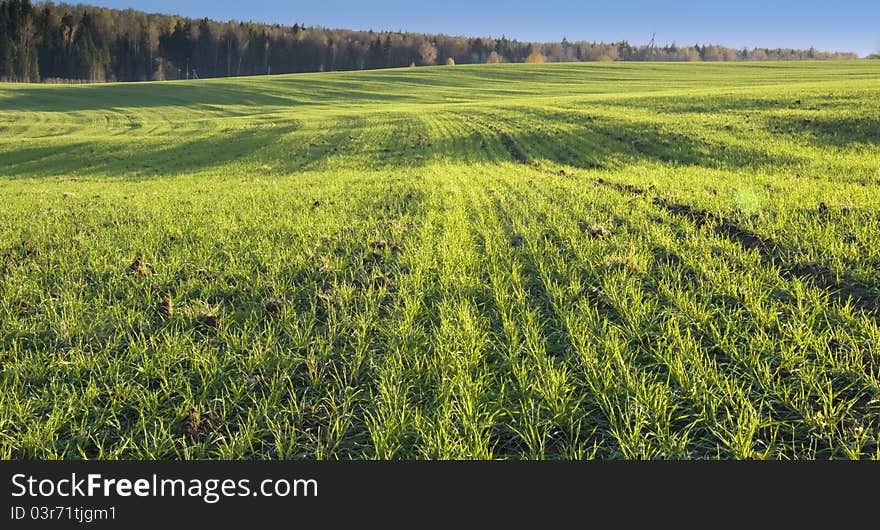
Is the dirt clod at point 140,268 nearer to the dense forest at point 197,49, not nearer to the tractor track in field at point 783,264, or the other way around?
the tractor track in field at point 783,264

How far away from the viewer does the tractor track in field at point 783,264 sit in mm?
4934

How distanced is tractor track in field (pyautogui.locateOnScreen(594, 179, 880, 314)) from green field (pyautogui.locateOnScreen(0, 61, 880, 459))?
0.05 metres

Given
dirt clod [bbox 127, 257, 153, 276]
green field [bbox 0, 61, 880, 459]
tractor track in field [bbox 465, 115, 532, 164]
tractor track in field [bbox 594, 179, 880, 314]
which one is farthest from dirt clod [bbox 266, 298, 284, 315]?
tractor track in field [bbox 465, 115, 532, 164]

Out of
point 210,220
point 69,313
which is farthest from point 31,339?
point 210,220

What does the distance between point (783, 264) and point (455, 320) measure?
4344mm

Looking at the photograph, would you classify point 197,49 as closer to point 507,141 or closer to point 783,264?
point 507,141

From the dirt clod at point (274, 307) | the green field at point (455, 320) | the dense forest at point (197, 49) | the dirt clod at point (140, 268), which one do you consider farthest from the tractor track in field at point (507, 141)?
the dense forest at point (197, 49)

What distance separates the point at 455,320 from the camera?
4.65m

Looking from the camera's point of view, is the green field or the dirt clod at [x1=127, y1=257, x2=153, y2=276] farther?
the dirt clod at [x1=127, y1=257, x2=153, y2=276]

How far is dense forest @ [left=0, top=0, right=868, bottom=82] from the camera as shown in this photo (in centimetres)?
10625

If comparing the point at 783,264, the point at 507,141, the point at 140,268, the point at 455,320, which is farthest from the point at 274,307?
the point at 507,141

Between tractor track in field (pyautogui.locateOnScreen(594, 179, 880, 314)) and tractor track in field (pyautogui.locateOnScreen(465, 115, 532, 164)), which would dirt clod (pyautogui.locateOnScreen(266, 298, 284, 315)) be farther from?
tractor track in field (pyautogui.locateOnScreen(465, 115, 532, 164))

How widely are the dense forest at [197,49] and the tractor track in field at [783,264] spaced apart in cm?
12888

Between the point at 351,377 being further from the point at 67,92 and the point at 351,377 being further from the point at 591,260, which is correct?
→ the point at 67,92
